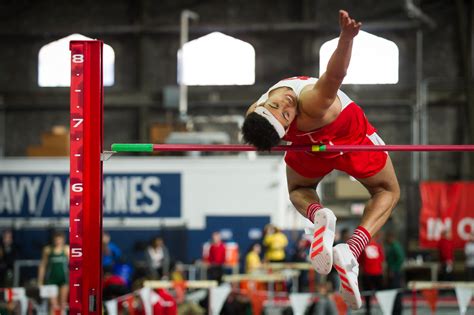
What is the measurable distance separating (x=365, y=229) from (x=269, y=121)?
3.43 ft

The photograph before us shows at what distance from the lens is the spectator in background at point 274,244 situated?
17719 millimetres

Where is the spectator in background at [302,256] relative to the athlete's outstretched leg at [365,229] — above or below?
below

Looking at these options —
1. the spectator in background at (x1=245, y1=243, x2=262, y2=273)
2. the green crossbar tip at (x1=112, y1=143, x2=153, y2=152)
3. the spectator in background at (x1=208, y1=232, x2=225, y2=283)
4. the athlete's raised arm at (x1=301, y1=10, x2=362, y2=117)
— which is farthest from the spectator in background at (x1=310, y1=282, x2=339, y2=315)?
the athlete's raised arm at (x1=301, y1=10, x2=362, y2=117)

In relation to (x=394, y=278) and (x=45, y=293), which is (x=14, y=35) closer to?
(x=394, y=278)

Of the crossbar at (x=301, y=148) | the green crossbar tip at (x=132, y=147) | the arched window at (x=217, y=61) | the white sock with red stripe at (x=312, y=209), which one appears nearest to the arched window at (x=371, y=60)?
the arched window at (x=217, y=61)

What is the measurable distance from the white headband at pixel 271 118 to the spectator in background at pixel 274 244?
12176 mm

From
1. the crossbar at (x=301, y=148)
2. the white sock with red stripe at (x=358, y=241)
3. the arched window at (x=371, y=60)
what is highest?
the arched window at (x=371, y=60)

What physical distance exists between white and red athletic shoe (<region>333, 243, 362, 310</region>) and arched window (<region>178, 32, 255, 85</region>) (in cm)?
1881

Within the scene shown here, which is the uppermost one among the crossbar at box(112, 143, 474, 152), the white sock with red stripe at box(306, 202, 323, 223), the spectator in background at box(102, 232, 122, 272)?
the crossbar at box(112, 143, 474, 152)

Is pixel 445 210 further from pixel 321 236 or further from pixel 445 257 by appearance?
pixel 321 236

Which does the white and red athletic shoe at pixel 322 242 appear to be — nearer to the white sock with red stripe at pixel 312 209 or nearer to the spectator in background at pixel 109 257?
the white sock with red stripe at pixel 312 209

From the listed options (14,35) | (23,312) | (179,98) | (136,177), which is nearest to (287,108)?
(23,312)

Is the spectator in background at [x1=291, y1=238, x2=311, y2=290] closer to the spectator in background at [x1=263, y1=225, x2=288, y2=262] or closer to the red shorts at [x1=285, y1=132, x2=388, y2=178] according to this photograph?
the spectator in background at [x1=263, y1=225, x2=288, y2=262]

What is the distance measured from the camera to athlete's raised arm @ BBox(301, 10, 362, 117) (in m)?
5.25
